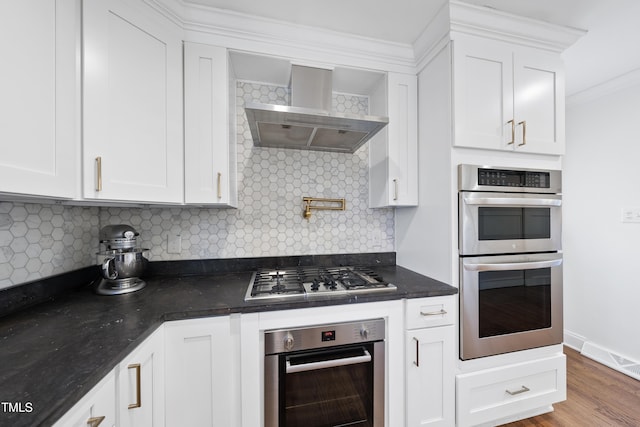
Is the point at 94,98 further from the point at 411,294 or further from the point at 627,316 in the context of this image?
the point at 627,316

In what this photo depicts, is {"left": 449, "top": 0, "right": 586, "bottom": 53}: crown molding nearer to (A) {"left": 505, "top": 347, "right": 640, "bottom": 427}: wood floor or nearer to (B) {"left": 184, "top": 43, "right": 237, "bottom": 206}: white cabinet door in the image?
(B) {"left": 184, "top": 43, "right": 237, "bottom": 206}: white cabinet door

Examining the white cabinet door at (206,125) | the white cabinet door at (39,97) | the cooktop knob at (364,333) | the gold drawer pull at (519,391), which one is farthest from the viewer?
the gold drawer pull at (519,391)

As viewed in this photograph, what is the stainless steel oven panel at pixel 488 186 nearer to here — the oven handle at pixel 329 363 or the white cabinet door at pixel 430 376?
the white cabinet door at pixel 430 376

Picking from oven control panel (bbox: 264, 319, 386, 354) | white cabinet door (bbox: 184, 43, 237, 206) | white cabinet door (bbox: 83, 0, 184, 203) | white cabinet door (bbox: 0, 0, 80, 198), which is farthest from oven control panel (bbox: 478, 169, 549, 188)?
white cabinet door (bbox: 0, 0, 80, 198)

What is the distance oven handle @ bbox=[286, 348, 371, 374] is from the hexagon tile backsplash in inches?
31.5

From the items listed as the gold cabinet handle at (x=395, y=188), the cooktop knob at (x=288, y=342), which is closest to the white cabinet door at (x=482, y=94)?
the gold cabinet handle at (x=395, y=188)

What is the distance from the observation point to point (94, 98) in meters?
1.02

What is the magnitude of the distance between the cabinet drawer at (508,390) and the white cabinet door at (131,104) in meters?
1.95

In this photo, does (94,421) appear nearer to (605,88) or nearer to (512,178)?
(512,178)

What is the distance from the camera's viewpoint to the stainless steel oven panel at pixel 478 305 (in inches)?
54.6

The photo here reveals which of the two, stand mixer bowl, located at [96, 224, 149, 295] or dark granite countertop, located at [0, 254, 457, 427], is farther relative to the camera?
stand mixer bowl, located at [96, 224, 149, 295]

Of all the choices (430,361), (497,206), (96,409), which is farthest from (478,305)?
(96,409)

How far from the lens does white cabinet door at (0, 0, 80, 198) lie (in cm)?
73

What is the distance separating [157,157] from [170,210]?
1.80 feet
